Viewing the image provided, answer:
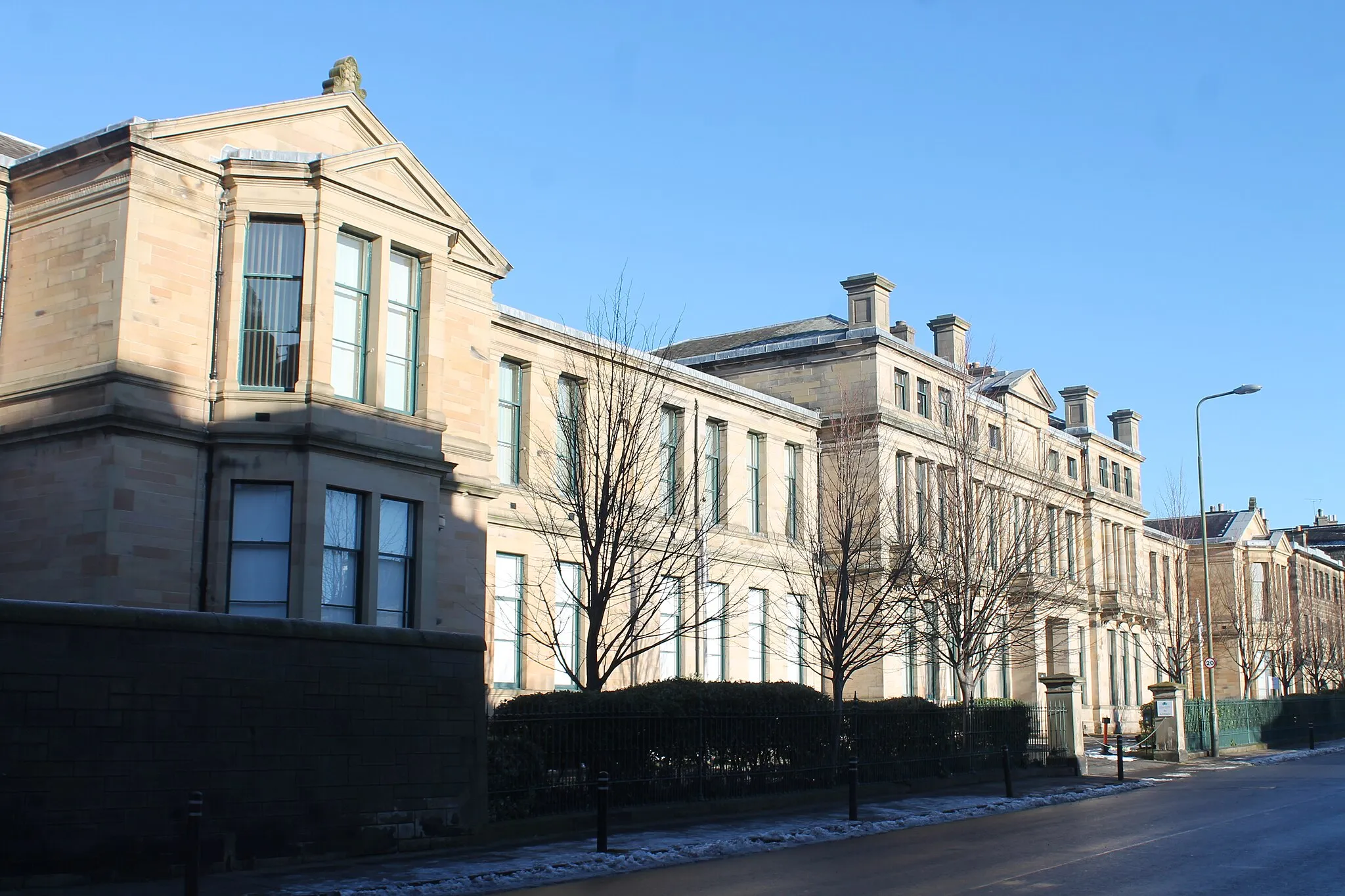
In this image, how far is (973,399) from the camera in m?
34.9

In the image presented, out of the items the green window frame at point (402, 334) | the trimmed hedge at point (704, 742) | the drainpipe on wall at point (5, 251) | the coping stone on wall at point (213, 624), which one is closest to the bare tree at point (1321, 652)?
the trimmed hedge at point (704, 742)

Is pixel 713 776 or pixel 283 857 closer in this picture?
pixel 283 857

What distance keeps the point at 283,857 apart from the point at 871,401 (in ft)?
98.3

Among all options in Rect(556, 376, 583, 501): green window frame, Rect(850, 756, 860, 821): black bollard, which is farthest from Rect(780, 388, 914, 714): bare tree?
Rect(556, 376, 583, 501): green window frame

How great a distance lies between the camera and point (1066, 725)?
3047 centimetres

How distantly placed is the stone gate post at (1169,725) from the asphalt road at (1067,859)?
1554 centimetres

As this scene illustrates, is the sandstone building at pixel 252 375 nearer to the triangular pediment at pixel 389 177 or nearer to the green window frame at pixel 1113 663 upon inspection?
the triangular pediment at pixel 389 177

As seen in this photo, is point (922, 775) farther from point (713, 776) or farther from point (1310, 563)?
point (1310, 563)

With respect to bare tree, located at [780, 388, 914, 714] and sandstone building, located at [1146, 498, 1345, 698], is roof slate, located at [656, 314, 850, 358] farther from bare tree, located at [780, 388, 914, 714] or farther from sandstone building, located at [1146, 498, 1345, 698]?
sandstone building, located at [1146, 498, 1345, 698]

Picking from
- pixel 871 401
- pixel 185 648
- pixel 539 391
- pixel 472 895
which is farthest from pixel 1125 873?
pixel 871 401

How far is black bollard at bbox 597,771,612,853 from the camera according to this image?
603 inches

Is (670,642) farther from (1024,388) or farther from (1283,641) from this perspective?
(1283,641)

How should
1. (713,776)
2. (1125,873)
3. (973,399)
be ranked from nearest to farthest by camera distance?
(1125,873), (713,776), (973,399)

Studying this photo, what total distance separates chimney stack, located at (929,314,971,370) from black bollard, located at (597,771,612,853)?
35.1 metres
